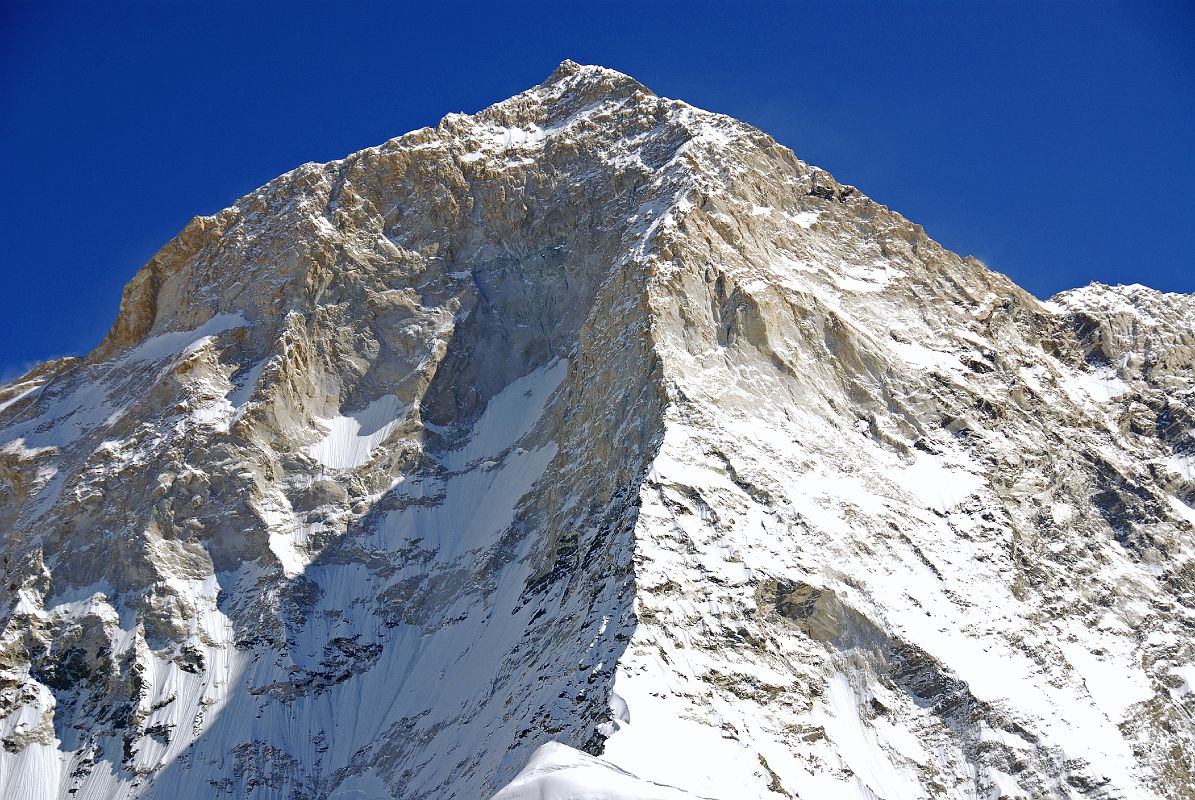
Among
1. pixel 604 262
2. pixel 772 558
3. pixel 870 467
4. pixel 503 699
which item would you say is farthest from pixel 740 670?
pixel 604 262

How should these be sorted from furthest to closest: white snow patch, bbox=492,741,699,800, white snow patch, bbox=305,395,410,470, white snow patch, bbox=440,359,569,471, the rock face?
white snow patch, bbox=440,359,569,471, white snow patch, bbox=305,395,410,470, the rock face, white snow patch, bbox=492,741,699,800

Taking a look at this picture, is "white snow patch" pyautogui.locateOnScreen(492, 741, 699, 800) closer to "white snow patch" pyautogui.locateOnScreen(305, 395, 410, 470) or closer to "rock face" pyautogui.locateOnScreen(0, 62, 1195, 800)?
"rock face" pyautogui.locateOnScreen(0, 62, 1195, 800)

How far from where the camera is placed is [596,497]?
329ft

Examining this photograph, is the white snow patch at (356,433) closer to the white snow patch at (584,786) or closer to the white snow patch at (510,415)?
the white snow patch at (510,415)

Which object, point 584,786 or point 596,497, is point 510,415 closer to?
point 596,497

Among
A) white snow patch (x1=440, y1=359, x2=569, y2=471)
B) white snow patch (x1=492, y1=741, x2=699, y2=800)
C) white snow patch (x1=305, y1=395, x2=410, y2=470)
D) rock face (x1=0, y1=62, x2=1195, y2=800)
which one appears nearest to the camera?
white snow patch (x1=492, y1=741, x2=699, y2=800)

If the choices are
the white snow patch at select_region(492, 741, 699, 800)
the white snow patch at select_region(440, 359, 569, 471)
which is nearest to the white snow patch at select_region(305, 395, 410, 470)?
the white snow patch at select_region(440, 359, 569, 471)

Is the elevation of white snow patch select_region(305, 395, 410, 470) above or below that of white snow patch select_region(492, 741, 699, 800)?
above

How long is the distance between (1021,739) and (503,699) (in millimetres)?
30004

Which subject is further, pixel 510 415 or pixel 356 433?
pixel 510 415

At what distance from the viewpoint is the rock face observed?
281 feet

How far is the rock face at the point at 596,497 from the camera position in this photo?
8575 cm

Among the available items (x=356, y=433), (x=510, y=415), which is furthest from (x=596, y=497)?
(x=356, y=433)

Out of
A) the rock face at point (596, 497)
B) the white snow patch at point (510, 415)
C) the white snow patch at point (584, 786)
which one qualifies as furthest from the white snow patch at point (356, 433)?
the white snow patch at point (584, 786)
